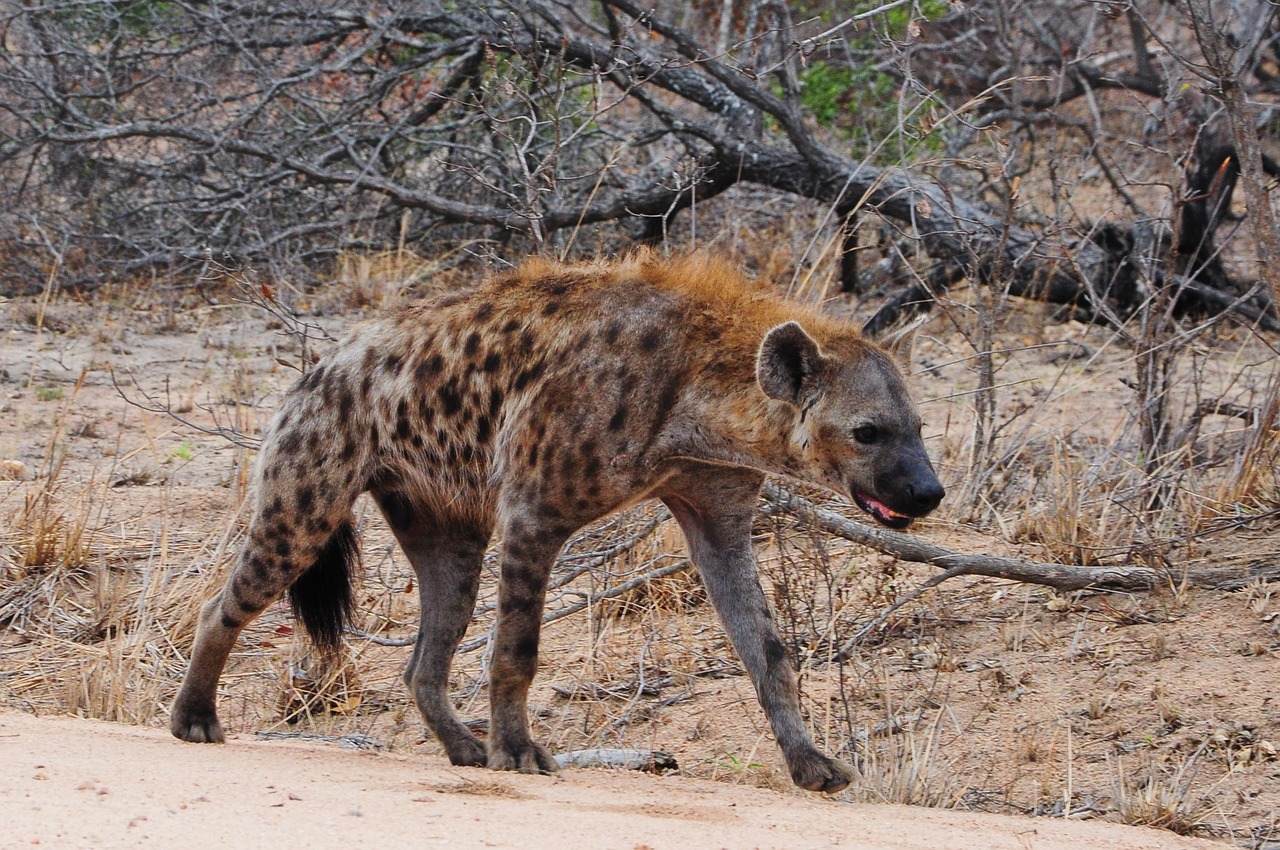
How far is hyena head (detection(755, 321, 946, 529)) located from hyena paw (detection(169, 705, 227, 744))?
Answer: 5.78 feet

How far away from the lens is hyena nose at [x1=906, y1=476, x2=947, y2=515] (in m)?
3.81

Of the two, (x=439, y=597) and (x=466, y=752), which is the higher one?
(x=439, y=597)

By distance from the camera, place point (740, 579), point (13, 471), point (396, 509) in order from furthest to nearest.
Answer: point (13, 471) → point (396, 509) → point (740, 579)

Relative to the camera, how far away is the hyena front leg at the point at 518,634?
4.04 meters

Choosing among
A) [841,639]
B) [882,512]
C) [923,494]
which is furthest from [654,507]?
[923,494]

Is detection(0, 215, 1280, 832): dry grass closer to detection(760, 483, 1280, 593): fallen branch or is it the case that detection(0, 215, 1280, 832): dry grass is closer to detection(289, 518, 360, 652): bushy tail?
detection(760, 483, 1280, 593): fallen branch

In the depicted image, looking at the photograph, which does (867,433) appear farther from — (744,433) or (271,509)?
(271,509)

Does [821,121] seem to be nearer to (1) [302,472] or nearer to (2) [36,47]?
(2) [36,47]

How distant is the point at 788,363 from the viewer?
398 cm

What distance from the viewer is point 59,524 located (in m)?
5.99

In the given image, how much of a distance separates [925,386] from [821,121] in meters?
3.48

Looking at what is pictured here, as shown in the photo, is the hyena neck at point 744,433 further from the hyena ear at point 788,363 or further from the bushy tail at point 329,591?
the bushy tail at point 329,591

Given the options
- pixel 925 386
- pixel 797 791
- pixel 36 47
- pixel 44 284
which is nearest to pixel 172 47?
pixel 36 47

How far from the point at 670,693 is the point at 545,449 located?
157cm
